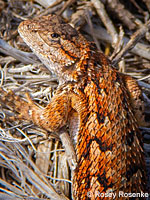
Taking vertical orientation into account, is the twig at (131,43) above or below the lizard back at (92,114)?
above

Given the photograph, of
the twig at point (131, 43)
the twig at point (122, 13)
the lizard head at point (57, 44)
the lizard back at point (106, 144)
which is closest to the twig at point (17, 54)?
the lizard head at point (57, 44)

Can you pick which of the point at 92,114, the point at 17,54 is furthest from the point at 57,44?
the point at 92,114

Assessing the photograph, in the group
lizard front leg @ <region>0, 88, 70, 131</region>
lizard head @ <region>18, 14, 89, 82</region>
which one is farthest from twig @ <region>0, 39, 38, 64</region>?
lizard front leg @ <region>0, 88, 70, 131</region>

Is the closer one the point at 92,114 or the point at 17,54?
the point at 92,114

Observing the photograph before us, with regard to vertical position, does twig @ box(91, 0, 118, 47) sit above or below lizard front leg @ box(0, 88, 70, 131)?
above

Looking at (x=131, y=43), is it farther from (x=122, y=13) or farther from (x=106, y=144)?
(x=106, y=144)

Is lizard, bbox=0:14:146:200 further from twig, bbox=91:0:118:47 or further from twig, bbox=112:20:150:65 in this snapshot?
twig, bbox=91:0:118:47

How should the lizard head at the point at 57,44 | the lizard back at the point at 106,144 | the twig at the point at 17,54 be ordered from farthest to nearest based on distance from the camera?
the twig at the point at 17,54, the lizard head at the point at 57,44, the lizard back at the point at 106,144

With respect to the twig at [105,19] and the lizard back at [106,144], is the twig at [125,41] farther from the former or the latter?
the lizard back at [106,144]
